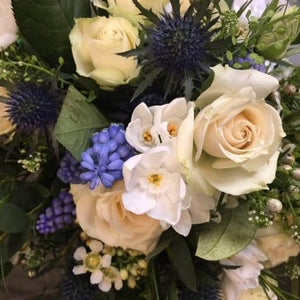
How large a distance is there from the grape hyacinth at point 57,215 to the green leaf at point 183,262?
0.13 meters

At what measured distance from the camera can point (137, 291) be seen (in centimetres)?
79

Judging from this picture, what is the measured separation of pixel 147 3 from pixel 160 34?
84 millimetres

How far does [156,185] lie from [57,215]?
158 mm

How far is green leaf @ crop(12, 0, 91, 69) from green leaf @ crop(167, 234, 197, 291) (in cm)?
26

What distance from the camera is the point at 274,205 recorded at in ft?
2.17

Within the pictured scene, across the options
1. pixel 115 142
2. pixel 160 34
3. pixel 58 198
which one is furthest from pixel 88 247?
pixel 160 34

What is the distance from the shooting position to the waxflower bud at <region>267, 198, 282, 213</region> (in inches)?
26.0

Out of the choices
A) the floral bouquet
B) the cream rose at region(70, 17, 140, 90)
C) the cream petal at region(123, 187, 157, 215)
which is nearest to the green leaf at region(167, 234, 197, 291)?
the floral bouquet

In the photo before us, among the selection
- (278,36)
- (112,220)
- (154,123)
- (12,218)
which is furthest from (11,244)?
(278,36)

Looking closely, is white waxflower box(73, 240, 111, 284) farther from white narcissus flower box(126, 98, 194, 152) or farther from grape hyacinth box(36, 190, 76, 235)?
white narcissus flower box(126, 98, 194, 152)

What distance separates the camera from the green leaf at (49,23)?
691 millimetres

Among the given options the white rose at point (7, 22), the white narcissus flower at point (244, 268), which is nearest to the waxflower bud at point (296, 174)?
the white narcissus flower at point (244, 268)

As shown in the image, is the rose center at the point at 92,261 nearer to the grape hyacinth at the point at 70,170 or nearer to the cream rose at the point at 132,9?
the grape hyacinth at the point at 70,170

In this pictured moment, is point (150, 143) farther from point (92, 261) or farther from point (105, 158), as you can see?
point (92, 261)
